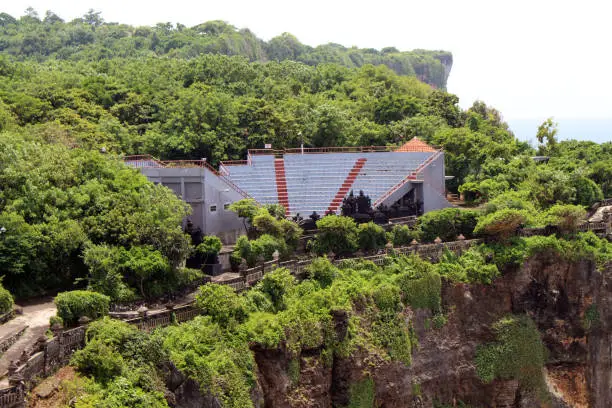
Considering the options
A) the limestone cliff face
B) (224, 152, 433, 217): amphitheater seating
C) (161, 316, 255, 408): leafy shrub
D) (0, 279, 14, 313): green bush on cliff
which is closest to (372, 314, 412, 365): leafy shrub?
the limestone cliff face

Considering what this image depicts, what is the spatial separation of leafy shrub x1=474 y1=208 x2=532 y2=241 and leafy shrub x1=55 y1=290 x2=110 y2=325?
24.0 metres

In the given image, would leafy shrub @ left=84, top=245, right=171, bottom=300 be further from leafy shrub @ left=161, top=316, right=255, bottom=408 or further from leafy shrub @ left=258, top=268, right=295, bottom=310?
leafy shrub @ left=161, top=316, right=255, bottom=408

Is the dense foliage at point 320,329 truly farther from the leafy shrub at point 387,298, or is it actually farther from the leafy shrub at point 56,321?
the leafy shrub at point 56,321

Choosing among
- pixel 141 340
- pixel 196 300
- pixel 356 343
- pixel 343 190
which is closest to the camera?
pixel 141 340

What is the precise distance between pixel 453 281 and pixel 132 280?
17.5 meters

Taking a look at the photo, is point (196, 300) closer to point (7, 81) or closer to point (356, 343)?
point (356, 343)

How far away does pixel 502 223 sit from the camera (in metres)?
45.5

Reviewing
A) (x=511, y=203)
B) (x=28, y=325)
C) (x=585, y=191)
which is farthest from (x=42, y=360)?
(x=585, y=191)

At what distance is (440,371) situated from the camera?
41.8 m

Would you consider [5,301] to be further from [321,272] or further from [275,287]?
[321,272]

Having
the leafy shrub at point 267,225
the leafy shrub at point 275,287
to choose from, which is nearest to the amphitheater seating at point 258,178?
the leafy shrub at point 267,225

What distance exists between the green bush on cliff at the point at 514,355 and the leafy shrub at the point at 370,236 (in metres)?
7.67

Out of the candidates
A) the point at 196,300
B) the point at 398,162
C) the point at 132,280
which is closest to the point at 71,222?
the point at 132,280

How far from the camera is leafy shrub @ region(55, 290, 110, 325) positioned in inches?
1094
